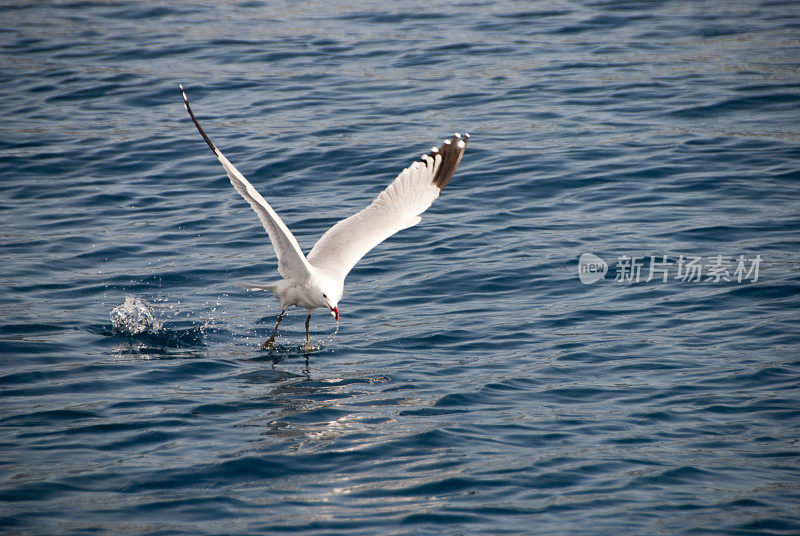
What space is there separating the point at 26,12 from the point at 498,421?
65.8 ft

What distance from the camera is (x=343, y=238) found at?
9906 mm

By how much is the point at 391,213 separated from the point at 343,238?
1.91 feet

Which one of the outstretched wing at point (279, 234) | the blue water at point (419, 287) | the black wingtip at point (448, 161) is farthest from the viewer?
the black wingtip at point (448, 161)

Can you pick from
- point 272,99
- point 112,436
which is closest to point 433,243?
point 112,436

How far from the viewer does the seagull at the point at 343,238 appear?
902 centimetres

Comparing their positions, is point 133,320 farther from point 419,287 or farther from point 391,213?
point 419,287

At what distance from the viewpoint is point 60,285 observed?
10984 mm

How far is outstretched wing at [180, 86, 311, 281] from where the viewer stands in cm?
794

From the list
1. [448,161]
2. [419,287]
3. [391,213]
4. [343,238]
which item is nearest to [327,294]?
[343,238]

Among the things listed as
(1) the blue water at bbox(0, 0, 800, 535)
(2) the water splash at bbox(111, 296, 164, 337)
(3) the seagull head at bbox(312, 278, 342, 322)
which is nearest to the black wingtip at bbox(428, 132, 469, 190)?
(1) the blue water at bbox(0, 0, 800, 535)

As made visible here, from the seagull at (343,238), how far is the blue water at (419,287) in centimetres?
62

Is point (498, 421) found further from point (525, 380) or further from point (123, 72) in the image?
point (123, 72)

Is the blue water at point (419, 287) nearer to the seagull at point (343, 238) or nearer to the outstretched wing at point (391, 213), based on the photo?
the seagull at point (343, 238)

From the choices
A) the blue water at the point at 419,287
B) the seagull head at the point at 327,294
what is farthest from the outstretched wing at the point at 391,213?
the blue water at the point at 419,287
